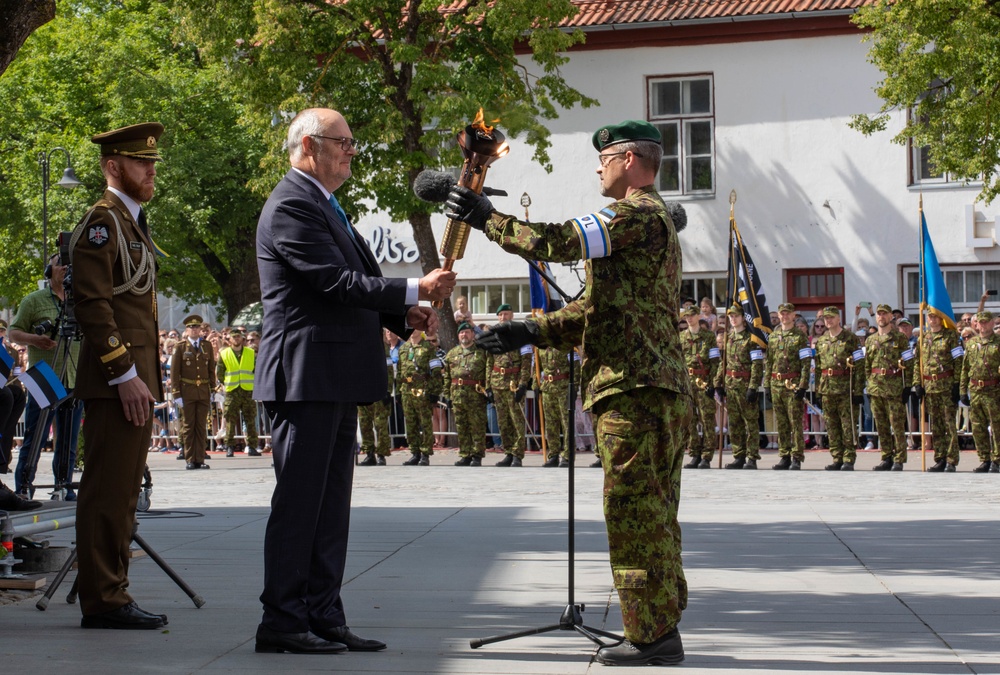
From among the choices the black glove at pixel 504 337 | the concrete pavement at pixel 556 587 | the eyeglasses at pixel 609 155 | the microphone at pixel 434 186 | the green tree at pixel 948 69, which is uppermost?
the green tree at pixel 948 69

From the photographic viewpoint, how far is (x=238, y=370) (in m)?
22.1

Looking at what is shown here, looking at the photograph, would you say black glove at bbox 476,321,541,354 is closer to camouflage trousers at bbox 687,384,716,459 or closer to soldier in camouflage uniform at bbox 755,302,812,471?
soldier in camouflage uniform at bbox 755,302,812,471

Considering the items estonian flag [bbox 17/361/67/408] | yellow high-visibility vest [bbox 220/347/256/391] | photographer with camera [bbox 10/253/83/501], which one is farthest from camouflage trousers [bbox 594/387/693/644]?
yellow high-visibility vest [bbox 220/347/256/391]

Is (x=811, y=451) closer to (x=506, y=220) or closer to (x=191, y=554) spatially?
(x=191, y=554)

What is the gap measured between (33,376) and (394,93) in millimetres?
15664

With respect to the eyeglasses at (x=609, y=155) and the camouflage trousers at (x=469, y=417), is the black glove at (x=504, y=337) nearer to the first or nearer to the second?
the eyeglasses at (x=609, y=155)

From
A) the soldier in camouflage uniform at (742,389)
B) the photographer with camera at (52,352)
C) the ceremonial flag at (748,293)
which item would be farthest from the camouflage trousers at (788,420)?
the photographer with camera at (52,352)

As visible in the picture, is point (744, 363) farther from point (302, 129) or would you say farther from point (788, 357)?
point (302, 129)

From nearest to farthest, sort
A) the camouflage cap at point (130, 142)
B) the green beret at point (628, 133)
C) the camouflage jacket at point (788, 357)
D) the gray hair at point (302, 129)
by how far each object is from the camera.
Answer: the green beret at point (628, 133), the gray hair at point (302, 129), the camouflage cap at point (130, 142), the camouflage jacket at point (788, 357)

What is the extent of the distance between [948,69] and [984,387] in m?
4.13

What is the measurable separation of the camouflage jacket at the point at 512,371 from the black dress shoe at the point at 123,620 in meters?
13.2

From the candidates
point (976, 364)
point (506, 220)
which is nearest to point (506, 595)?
point (506, 220)

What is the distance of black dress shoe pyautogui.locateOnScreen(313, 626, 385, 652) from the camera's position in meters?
6.04

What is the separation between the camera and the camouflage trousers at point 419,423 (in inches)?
786
